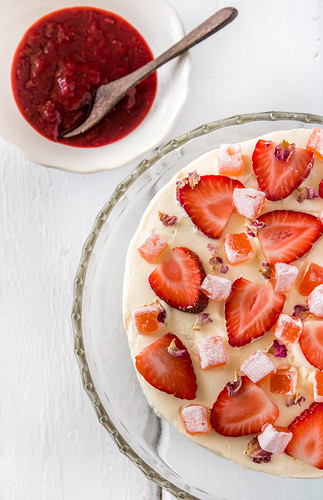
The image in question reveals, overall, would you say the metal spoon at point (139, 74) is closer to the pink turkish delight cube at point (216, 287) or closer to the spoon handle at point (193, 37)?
the spoon handle at point (193, 37)

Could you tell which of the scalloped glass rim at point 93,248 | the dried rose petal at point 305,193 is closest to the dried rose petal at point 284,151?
the dried rose petal at point 305,193

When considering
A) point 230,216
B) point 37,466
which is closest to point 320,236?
point 230,216

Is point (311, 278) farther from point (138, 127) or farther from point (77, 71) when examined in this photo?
point (77, 71)

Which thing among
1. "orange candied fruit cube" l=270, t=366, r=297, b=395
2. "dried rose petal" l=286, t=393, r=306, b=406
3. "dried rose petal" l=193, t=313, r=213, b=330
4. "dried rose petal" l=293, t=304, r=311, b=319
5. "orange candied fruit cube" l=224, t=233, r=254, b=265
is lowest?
"dried rose petal" l=286, t=393, r=306, b=406

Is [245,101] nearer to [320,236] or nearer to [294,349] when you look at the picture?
[320,236]

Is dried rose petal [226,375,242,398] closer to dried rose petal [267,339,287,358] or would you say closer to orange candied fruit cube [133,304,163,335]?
dried rose petal [267,339,287,358]

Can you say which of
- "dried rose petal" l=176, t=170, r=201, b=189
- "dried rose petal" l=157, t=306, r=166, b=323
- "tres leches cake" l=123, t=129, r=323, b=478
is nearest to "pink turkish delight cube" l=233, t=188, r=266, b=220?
"tres leches cake" l=123, t=129, r=323, b=478
